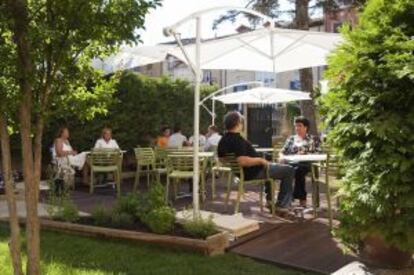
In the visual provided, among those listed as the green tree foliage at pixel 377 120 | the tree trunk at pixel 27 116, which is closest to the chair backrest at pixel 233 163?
the green tree foliage at pixel 377 120

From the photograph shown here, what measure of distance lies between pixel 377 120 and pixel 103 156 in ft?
25.7

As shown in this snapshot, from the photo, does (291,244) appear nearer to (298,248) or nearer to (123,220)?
(298,248)

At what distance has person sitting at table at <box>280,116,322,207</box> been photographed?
8.28 m

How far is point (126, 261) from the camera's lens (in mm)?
5379

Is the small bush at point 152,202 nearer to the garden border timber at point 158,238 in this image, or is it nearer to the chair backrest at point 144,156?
the garden border timber at point 158,238

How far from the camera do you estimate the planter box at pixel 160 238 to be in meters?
5.61

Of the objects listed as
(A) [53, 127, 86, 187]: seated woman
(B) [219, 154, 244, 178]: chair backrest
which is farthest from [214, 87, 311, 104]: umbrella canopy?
(B) [219, 154, 244, 178]: chair backrest

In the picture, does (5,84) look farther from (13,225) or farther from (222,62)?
(222,62)

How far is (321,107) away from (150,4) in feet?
5.26

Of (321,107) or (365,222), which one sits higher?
(321,107)

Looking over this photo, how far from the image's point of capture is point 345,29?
161 inches

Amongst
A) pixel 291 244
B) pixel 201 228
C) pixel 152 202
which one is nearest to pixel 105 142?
pixel 152 202

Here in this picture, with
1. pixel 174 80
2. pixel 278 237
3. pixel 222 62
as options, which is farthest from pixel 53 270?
pixel 174 80

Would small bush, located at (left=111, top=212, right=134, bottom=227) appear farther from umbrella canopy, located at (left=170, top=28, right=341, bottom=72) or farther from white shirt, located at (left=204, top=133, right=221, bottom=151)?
white shirt, located at (left=204, top=133, right=221, bottom=151)
